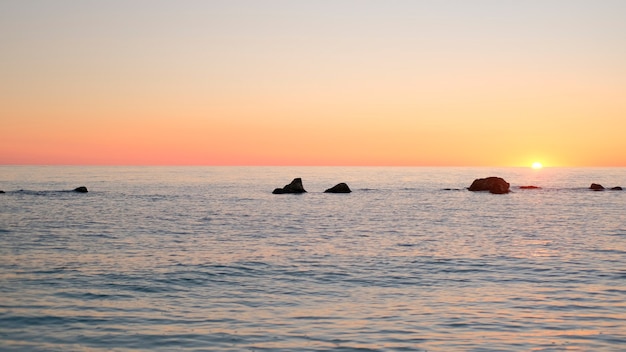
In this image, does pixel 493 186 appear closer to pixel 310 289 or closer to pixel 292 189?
pixel 292 189

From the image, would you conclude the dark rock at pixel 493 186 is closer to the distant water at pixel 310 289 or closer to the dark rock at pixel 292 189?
the dark rock at pixel 292 189

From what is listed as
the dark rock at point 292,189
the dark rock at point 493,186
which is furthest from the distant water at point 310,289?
the dark rock at point 493,186

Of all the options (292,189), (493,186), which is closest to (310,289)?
(292,189)

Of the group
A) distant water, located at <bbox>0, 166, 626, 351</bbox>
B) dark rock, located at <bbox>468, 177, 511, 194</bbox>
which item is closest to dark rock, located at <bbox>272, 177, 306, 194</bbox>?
dark rock, located at <bbox>468, 177, 511, 194</bbox>

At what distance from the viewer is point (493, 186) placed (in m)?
111

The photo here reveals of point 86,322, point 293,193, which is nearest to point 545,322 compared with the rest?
point 86,322

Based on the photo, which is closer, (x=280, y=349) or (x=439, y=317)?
(x=280, y=349)

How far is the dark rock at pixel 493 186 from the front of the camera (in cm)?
10812

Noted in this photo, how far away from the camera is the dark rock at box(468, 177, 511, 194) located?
108m

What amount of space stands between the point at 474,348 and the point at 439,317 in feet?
9.37

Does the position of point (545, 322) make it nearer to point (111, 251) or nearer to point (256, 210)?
point (111, 251)

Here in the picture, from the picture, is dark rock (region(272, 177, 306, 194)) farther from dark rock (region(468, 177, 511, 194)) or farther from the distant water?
the distant water

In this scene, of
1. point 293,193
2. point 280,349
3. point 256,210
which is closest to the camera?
point 280,349

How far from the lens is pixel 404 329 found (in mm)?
14398
